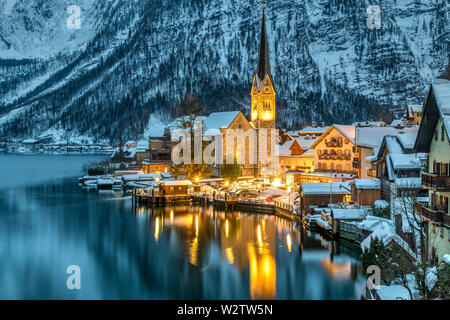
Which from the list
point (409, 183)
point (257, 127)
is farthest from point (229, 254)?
point (257, 127)

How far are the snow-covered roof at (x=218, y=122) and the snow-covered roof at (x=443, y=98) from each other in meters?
60.4

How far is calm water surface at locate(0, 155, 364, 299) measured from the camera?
943 inches

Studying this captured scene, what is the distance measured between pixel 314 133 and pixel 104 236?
63289 mm

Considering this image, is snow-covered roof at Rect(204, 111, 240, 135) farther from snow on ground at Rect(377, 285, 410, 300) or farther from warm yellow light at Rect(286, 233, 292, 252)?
snow on ground at Rect(377, 285, 410, 300)

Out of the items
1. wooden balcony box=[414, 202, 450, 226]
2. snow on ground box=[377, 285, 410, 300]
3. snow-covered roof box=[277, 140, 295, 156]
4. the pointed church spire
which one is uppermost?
the pointed church spire

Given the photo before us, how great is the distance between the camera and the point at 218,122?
7912 centimetres

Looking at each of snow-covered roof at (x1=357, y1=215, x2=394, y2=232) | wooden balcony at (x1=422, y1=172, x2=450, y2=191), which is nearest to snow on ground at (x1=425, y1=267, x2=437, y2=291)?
wooden balcony at (x1=422, y1=172, x2=450, y2=191)

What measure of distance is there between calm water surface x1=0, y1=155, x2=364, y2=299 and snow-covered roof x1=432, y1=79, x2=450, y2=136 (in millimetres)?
9766

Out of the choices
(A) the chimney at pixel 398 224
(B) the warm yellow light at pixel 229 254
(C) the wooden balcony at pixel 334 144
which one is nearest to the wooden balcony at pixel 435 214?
(A) the chimney at pixel 398 224

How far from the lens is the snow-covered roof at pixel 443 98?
56.4 ft

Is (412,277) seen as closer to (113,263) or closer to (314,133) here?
(113,263)

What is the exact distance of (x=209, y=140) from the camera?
76.8m
